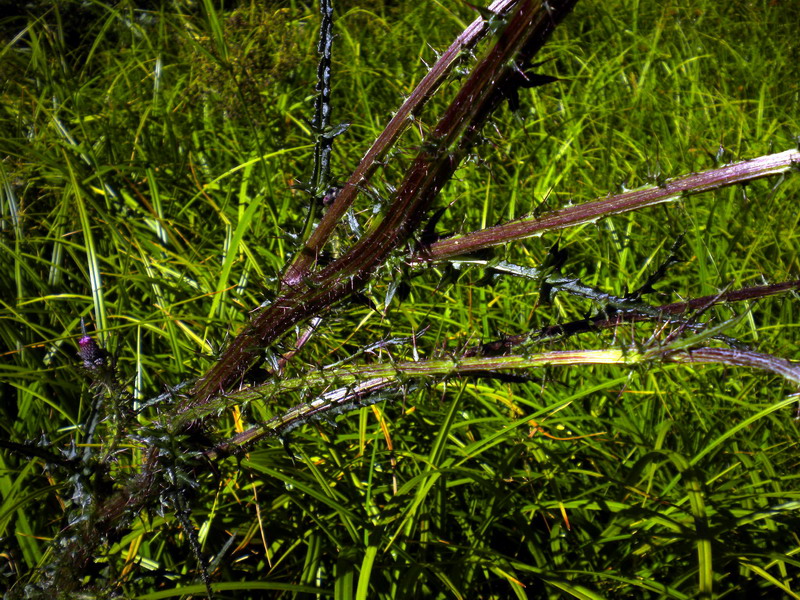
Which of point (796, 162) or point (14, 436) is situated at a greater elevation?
point (796, 162)

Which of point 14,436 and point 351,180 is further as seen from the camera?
point 14,436

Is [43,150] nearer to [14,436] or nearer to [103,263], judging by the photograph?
[103,263]

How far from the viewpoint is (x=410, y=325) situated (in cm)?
204

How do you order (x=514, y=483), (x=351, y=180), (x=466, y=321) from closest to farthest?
(x=351, y=180) → (x=514, y=483) → (x=466, y=321)

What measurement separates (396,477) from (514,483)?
12.7 inches

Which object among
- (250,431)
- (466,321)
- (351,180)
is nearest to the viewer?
(351,180)

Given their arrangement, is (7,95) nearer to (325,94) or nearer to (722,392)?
(325,94)

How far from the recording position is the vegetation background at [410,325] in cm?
144

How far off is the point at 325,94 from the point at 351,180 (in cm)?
16

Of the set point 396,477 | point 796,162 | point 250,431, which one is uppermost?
point 796,162

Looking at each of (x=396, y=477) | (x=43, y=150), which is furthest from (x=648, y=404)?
(x=43, y=150)

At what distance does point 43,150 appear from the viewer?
242 cm

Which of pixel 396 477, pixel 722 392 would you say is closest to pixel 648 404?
pixel 722 392

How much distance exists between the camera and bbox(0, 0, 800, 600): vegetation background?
144 centimetres
